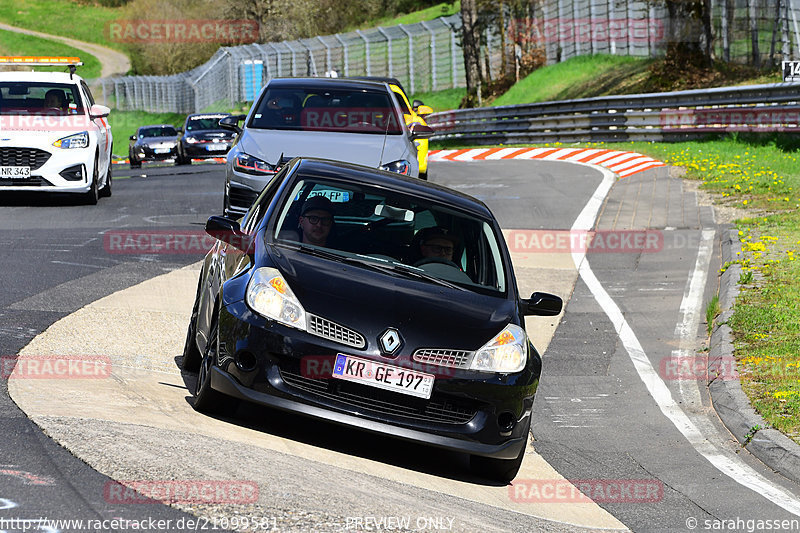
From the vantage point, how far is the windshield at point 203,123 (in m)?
36.0

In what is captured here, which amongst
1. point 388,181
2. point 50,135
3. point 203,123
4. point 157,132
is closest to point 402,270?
point 388,181

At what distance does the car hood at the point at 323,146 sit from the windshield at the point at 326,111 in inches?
8.3

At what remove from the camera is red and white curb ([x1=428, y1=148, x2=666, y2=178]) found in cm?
2345

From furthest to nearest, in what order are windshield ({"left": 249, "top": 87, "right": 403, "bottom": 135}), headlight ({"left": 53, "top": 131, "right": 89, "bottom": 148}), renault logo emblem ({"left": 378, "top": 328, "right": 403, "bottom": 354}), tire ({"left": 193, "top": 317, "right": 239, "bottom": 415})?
headlight ({"left": 53, "top": 131, "right": 89, "bottom": 148}) → windshield ({"left": 249, "top": 87, "right": 403, "bottom": 135}) → tire ({"left": 193, "top": 317, "right": 239, "bottom": 415}) → renault logo emblem ({"left": 378, "top": 328, "right": 403, "bottom": 354})

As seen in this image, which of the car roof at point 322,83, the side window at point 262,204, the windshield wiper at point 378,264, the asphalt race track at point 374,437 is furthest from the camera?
the car roof at point 322,83

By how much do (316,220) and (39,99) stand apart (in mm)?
11718

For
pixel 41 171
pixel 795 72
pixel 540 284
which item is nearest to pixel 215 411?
pixel 540 284

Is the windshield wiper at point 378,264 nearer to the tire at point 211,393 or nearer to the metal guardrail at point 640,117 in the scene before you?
the tire at point 211,393

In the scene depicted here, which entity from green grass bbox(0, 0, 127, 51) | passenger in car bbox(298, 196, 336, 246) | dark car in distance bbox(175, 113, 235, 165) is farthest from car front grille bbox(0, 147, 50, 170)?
green grass bbox(0, 0, 127, 51)

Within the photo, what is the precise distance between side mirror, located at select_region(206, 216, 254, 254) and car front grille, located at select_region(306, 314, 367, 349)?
3.51 ft

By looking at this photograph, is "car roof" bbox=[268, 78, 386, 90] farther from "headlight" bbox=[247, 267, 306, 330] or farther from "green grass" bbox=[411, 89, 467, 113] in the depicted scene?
"green grass" bbox=[411, 89, 467, 113]

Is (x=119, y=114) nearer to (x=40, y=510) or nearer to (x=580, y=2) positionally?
(x=580, y=2)

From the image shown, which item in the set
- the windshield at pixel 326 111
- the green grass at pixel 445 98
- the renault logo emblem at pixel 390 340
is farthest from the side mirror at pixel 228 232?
the green grass at pixel 445 98

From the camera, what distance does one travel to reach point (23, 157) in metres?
16.9
